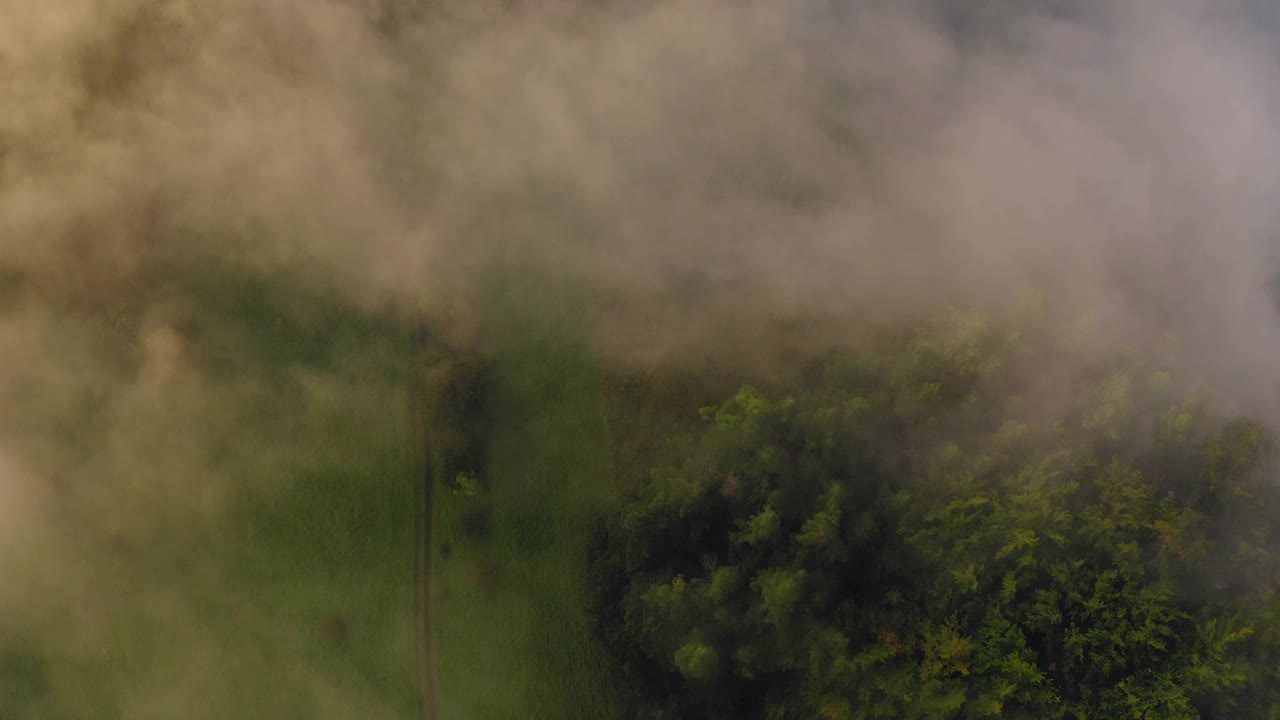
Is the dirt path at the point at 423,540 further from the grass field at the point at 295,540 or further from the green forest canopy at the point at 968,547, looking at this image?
the green forest canopy at the point at 968,547

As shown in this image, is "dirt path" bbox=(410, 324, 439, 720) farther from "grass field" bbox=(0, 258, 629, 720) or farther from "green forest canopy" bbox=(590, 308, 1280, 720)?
"green forest canopy" bbox=(590, 308, 1280, 720)

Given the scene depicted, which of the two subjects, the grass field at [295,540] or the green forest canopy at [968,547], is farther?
the grass field at [295,540]

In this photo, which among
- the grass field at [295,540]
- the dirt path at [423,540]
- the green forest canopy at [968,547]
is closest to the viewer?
the green forest canopy at [968,547]

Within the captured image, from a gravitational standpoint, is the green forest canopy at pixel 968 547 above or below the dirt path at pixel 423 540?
above

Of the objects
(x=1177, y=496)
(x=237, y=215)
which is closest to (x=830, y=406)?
(x=1177, y=496)

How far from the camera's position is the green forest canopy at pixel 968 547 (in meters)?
13.3

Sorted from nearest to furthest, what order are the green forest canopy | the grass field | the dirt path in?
the green forest canopy → the grass field → the dirt path

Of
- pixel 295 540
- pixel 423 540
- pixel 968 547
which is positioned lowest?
pixel 295 540

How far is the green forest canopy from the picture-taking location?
1326cm

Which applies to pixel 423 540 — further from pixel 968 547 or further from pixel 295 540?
pixel 968 547

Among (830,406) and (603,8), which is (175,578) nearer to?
(830,406)

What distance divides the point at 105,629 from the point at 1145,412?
68.4 ft

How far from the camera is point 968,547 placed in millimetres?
13945

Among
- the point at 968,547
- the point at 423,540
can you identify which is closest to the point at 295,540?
the point at 423,540
